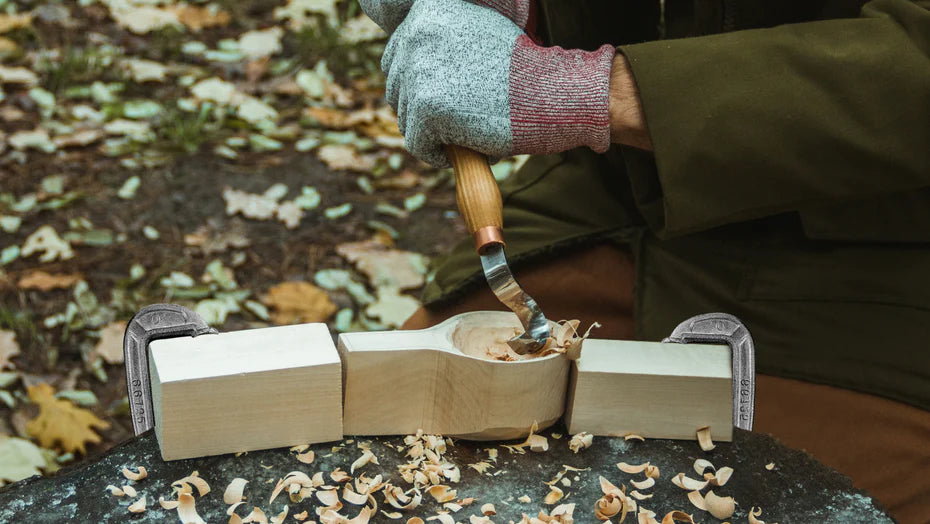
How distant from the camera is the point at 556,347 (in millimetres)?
1210

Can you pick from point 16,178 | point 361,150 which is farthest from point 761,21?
point 16,178

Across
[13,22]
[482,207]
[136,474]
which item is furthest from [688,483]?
[13,22]

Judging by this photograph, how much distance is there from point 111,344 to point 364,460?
63.9 inches

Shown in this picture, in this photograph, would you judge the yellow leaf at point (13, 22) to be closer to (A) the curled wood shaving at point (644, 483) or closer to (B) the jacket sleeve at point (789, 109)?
(B) the jacket sleeve at point (789, 109)

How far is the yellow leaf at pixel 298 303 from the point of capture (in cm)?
281

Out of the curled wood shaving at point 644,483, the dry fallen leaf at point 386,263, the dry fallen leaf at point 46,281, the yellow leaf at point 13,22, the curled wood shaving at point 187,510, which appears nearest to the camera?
the curled wood shaving at point 187,510

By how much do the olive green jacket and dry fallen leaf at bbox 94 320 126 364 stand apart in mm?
1133

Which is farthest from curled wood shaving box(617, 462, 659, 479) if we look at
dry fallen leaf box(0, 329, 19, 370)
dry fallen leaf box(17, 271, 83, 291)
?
dry fallen leaf box(17, 271, 83, 291)

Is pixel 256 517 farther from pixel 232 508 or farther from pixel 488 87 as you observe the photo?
pixel 488 87

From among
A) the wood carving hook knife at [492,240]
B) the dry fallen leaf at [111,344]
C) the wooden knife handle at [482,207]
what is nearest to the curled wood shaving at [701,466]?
the wood carving hook knife at [492,240]

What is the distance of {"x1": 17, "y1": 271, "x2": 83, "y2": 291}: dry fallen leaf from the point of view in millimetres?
2709

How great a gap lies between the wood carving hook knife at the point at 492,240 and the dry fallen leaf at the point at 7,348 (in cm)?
168

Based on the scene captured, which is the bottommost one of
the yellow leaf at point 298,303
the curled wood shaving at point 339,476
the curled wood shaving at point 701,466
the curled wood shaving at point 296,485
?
the yellow leaf at point 298,303

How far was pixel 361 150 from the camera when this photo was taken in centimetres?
359
